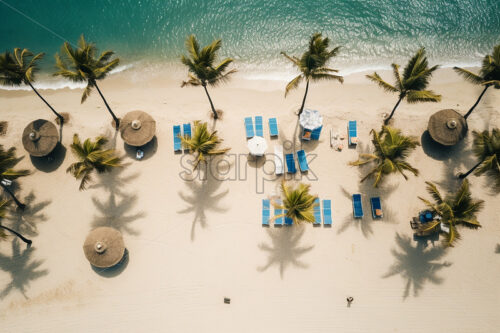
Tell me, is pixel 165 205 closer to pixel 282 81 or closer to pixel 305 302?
pixel 305 302

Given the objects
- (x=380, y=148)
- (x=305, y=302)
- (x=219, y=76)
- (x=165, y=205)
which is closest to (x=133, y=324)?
(x=165, y=205)

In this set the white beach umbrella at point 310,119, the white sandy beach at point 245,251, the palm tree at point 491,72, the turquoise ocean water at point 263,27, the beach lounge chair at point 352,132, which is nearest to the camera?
the palm tree at point 491,72

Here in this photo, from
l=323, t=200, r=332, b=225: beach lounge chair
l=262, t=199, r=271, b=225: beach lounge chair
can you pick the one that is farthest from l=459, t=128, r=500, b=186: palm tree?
l=262, t=199, r=271, b=225: beach lounge chair

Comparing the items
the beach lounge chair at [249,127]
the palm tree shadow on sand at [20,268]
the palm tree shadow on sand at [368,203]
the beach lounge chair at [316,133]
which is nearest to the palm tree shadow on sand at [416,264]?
the palm tree shadow on sand at [368,203]

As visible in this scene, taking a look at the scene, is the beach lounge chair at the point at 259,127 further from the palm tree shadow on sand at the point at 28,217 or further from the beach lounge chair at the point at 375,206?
the palm tree shadow on sand at the point at 28,217

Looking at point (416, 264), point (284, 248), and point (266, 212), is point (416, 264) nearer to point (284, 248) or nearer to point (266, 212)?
point (284, 248)

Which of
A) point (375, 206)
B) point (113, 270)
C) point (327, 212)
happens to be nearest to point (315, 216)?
point (327, 212)
